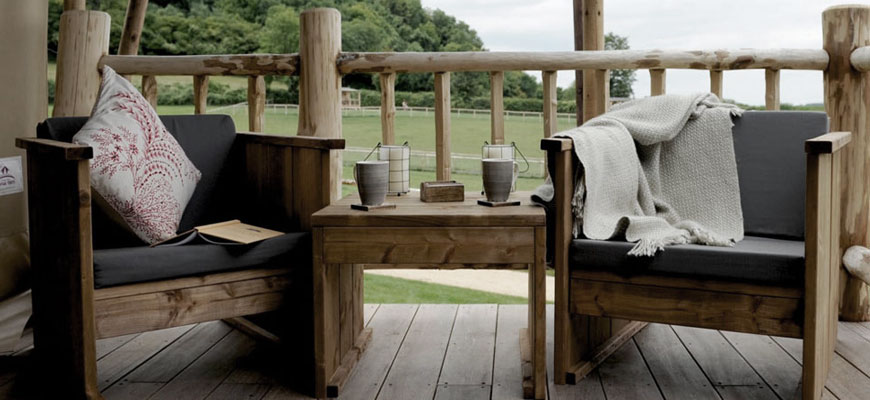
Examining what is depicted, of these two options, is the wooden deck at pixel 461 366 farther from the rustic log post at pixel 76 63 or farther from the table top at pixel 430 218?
the rustic log post at pixel 76 63

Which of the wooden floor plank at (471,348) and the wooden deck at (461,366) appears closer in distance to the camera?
the wooden deck at (461,366)

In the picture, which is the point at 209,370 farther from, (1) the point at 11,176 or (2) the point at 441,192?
(1) the point at 11,176

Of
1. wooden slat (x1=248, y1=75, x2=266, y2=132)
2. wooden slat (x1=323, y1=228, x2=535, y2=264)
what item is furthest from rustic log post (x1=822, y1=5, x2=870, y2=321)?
wooden slat (x1=248, y1=75, x2=266, y2=132)

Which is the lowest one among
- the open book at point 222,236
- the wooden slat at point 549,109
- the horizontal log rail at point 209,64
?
the open book at point 222,236

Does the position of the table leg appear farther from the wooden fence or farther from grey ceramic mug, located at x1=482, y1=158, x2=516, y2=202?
the wooden fence

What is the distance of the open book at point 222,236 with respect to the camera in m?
2.04

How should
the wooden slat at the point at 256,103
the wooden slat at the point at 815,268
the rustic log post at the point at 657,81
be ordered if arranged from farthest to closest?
1. the wooden slat at the point at 256,103
2. the rustic log post at the point at 657,81
3. the wooden slat at the point at 815,268

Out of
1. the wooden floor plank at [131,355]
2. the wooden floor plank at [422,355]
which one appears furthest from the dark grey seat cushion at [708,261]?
the wooden floor plank at [131,355]

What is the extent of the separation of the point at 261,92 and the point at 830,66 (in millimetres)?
Result: 2024

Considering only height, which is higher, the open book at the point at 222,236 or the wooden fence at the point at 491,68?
the wooden fence at the point at 491,68

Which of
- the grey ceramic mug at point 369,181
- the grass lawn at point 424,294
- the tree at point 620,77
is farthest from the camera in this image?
the grass lawn at point 424,294

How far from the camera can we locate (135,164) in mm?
2150

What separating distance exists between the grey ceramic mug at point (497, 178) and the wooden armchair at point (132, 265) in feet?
1.36

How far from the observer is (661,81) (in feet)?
9.11
